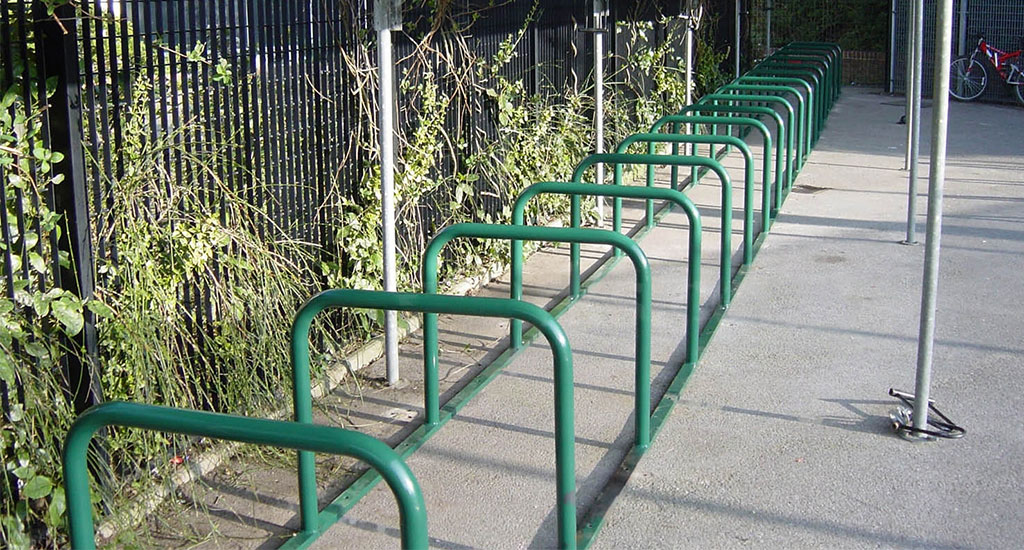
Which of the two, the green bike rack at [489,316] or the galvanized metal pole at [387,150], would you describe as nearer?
the green bike rack at [489,316]

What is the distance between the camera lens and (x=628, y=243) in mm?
4406

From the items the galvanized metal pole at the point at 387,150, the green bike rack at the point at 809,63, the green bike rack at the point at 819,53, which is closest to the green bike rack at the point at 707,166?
the galvanized metal pole at the point at 387,150

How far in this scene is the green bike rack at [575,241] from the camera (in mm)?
4316

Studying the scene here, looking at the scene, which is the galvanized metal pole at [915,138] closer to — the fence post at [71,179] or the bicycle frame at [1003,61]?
the fence post at [71,179]

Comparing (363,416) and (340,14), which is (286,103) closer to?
(340,14)

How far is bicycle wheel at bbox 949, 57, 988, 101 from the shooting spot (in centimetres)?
1470

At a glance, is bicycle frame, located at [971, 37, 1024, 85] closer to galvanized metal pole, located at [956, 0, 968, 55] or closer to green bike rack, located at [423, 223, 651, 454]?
galvanized metal pole, located at [956, 0, 968, 55]

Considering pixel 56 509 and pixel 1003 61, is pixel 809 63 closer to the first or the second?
Answer: pixel 1003 61

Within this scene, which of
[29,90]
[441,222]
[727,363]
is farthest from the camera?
[441,222]

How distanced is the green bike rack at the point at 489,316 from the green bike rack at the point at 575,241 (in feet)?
2.77

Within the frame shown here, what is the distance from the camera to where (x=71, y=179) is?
12.2ft

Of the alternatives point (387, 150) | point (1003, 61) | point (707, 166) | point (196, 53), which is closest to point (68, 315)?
point (196, 53)

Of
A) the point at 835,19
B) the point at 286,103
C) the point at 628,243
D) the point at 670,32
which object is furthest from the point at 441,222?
the point at 835,19

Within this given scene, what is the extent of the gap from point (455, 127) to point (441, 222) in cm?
57
